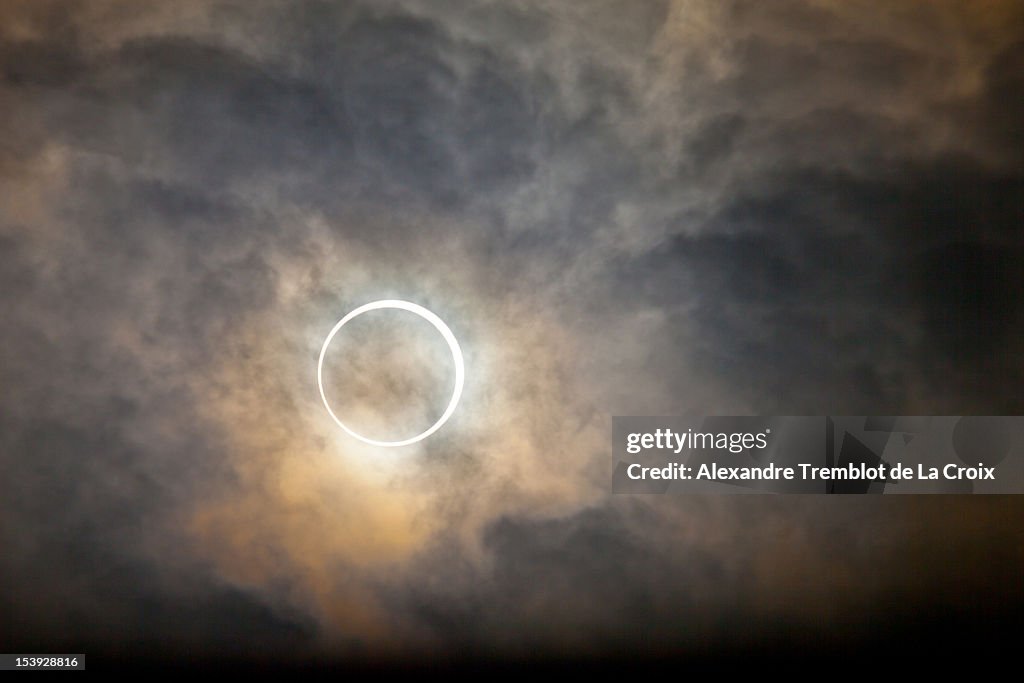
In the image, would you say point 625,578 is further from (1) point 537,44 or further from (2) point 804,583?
(1) point 537,44

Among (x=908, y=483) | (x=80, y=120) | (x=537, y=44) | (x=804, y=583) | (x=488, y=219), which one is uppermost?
(x=537, y=44)

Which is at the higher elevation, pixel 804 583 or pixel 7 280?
pixel 7 280

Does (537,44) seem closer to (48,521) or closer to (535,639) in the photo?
(535,639)

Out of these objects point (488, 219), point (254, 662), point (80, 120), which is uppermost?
point (80, 120)

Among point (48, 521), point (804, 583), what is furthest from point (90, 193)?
point (804, 583)

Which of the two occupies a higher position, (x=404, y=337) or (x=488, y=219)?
(x=488, y=219)

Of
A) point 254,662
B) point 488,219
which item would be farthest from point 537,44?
point 254,662
